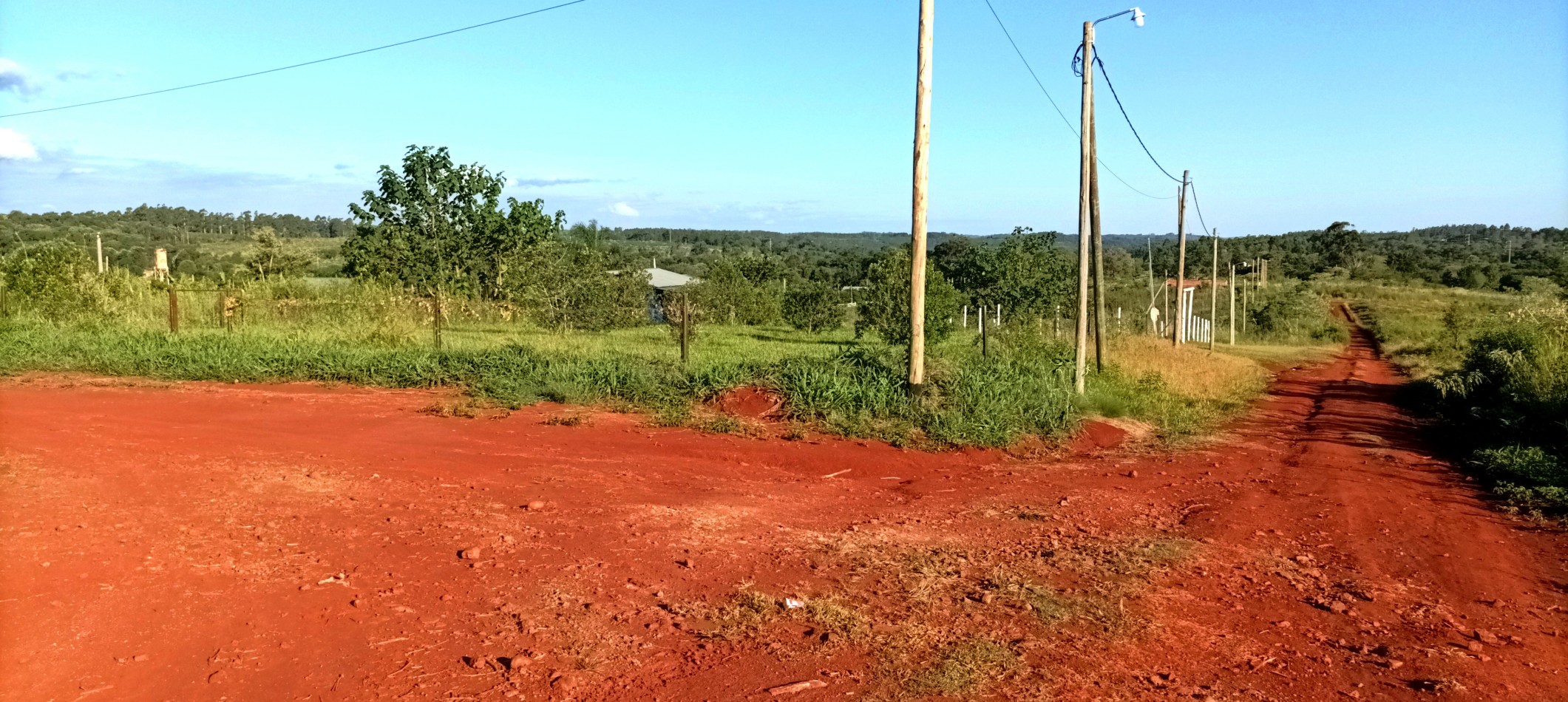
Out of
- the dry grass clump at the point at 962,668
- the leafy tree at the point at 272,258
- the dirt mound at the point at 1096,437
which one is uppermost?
the leafy tree at the point at 272,258

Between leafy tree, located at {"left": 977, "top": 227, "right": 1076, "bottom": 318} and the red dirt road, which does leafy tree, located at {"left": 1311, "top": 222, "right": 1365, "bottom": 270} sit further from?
the red dirt road

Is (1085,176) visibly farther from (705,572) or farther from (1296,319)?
(1296,319)

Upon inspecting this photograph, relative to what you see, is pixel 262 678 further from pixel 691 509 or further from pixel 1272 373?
pixel 1272 373

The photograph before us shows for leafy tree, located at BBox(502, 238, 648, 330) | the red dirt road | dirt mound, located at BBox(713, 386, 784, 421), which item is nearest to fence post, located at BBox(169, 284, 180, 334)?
leafy tree, located at BBox(502, 238, 648, 330)

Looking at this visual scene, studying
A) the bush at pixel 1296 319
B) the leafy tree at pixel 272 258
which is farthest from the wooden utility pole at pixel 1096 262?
the leafy tree at pixel 272 258

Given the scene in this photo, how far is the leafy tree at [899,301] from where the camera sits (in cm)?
2024

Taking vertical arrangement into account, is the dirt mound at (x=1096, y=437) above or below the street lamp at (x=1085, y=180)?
below

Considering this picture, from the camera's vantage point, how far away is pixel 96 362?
15.9 meters

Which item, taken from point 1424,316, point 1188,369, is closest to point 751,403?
point 1188,369

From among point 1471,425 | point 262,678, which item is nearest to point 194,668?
point 262,678

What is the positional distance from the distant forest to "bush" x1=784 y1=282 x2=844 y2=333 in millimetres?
1777

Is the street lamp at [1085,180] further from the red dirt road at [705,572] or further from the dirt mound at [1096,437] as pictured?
the red dirt road at [705,572]

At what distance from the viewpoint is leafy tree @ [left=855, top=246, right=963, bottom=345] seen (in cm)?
2024

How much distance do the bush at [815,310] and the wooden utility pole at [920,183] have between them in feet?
67.7
